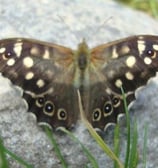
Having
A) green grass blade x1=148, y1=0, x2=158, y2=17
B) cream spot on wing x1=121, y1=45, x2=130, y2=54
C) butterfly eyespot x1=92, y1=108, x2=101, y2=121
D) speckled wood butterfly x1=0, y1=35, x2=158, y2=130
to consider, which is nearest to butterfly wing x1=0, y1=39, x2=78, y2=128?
speckled wood butterfly x1=0, y1=35, x2=158, y2=130

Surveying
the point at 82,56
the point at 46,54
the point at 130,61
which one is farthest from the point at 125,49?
the point at 46,54

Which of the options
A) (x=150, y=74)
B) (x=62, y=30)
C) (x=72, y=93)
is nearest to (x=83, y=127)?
(x=72, y=93)

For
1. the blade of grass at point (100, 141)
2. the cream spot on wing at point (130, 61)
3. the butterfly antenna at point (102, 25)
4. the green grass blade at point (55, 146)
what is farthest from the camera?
the butterfly antenna at point (102, 25)

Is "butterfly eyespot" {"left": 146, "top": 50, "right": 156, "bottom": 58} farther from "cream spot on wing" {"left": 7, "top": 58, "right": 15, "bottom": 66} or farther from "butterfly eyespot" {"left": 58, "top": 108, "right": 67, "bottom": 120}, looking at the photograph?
"cream spot on wing" {"left": 7, "top": 58, "right": 15, "bottom": 66}

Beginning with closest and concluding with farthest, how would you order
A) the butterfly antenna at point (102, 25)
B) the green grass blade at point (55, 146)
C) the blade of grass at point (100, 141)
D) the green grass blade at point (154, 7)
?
1. the blade of grass at point (100, 141)
2. the green grass blade at point (55, 146)
3. the butterfly antenna at point (102, 25)
4. the green grass blade at point (154, 7)

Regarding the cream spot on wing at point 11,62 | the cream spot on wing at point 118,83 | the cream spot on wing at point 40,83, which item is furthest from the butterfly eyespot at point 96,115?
the cream spot on wing at point 11,62

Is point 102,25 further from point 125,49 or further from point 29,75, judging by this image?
point 29,75

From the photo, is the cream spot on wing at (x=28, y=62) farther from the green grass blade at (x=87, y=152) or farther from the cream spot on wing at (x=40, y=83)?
the green grass blade at (x=87, y=152)

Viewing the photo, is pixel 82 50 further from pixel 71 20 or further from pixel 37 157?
pixel 71 20

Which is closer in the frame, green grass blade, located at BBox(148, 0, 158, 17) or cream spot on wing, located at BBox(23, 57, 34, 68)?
cream spot on wing, located at BBox(23, 57, 34, 68)
